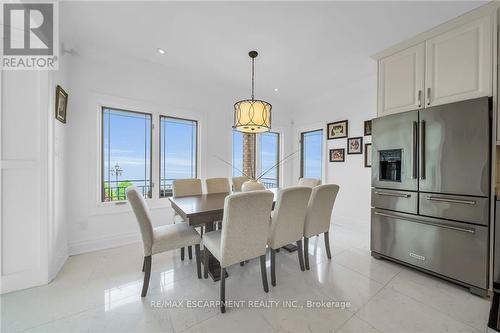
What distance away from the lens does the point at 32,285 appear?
185 cm

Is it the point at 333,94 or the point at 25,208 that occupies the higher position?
the point at 333,94

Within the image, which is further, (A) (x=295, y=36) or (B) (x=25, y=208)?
(A) (x=295, y=36)

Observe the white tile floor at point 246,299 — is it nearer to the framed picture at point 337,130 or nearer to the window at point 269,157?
the framed picture at point 337,130

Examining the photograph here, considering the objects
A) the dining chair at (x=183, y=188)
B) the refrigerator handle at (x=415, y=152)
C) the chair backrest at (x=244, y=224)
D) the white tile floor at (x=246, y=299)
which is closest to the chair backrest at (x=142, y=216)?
the white tile floor at (x=246, y=299)

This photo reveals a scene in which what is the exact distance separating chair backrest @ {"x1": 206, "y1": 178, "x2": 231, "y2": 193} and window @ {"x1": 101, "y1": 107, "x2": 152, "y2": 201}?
0.95 m

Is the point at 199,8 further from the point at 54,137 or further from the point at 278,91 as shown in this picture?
the point at 278,91

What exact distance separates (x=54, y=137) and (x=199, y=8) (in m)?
1.96

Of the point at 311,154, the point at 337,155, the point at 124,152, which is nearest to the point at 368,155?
the point at 337,155

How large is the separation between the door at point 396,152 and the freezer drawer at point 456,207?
18cm

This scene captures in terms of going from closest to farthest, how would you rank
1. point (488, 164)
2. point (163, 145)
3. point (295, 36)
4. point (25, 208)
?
point (488, 164) < point (25, 208) < point (295, 36) < point (163, 145)

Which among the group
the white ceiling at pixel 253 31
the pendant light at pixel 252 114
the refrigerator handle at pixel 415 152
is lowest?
the refrigerator handle at pixel 415 152

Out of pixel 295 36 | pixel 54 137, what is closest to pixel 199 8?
pixel 295 36

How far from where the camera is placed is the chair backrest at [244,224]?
1570mm

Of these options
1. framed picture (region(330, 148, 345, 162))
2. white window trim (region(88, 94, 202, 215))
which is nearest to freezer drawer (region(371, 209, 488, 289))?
framed picture (region(330, 148, 345, 162))
